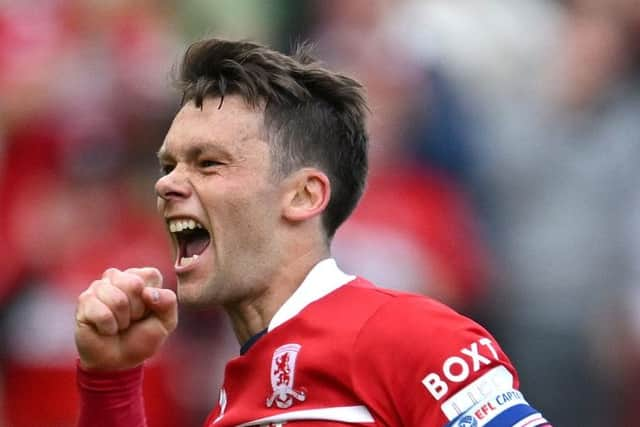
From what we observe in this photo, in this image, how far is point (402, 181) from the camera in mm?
6273

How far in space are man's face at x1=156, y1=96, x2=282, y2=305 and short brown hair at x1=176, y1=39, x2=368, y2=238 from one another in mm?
68

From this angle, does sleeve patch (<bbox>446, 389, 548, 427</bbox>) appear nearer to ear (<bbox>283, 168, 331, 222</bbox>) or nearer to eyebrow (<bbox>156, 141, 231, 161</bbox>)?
ear (<bbox>283, 168, 331, 222</bbox>)

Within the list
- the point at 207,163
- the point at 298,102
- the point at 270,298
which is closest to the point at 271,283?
the point at 270,298

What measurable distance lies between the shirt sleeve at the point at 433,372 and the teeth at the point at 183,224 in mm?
592

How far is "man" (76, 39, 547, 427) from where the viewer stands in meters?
3.21

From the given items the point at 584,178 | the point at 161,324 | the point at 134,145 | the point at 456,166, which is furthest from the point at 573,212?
the point at 161,324

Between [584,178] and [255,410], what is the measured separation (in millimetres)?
3058

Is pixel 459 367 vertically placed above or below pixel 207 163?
below

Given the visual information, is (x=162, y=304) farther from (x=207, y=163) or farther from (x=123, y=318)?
(x=207, y=163)

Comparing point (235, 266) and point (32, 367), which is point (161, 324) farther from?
point (32, 367)

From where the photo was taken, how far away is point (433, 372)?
10.2 ft

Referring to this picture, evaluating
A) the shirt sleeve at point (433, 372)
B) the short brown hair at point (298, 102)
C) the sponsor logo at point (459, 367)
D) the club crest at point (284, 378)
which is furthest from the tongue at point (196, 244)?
the sponsor logo at point (459, 367)

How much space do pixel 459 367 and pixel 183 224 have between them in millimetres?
884

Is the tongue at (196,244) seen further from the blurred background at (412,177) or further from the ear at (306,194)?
the blurred background at (412,177)
